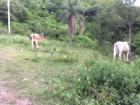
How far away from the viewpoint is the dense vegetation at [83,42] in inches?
370

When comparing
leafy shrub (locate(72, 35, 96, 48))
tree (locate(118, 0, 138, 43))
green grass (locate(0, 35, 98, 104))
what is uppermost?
tree (locate(118, 0, 138, 43))

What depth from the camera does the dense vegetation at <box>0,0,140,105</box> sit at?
9.40m

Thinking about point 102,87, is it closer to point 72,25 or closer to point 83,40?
point 83,40

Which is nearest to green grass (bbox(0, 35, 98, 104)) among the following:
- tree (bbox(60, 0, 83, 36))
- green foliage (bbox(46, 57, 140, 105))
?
green foliage (bbox(46, 57, 140, 105))

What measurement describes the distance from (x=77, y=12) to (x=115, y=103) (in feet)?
109

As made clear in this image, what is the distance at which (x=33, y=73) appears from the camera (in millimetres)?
12633

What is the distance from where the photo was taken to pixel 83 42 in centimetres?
3984

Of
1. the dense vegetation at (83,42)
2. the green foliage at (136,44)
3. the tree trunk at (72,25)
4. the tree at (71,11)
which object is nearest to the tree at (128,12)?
the dense vegetation at (83,42)

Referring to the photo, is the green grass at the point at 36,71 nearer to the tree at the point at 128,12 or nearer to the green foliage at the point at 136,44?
the green foliage at the point at 136,44

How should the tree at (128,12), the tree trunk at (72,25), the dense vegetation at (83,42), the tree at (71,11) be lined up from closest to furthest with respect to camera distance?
the dense vegetation at (83,42) < the tree at (128,12) < the tree at (71,11) < the tree trunk at (72,25)

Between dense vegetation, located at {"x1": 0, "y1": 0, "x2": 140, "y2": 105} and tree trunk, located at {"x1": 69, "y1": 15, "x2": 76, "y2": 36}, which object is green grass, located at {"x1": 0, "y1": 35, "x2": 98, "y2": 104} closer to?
dense vegetation, located at {"x1": 0, "y1": 0, "x2": 140, "y2": 105}

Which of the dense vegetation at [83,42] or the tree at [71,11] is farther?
the tree at [71,11]

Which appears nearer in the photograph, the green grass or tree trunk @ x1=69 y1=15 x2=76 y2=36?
the green grass

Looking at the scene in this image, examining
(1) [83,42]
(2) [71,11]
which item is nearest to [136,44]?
(1) [83,42]
